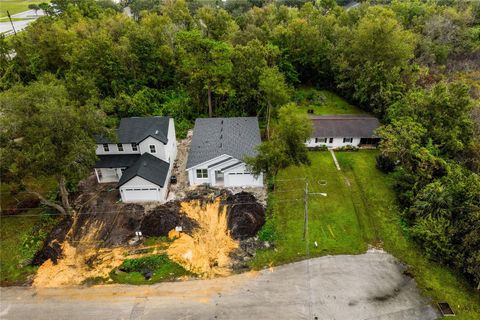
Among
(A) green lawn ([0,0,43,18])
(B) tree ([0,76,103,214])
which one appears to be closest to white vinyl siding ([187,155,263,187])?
(B) tree ([0,76,103,214])

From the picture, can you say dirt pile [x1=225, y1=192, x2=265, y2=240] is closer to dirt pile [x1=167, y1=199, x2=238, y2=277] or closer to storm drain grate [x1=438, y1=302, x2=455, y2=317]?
dirt pile [x1=167, y1=199, x2=238, y2=277]

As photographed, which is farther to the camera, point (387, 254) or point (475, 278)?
point (387, 254)

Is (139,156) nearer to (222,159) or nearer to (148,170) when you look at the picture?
(148,170)

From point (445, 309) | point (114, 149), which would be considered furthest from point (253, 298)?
point (114, 149)

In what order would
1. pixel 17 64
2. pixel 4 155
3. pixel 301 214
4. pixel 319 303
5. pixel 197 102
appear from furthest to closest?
pixel 17 64, pixel 197 102, pixel 301 214, pixel 4 155, pixel 319 303

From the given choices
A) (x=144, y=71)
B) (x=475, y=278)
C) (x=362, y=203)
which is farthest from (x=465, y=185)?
(x=144, y=71)

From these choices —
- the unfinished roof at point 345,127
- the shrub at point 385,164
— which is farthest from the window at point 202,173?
the shrub at point 385,164

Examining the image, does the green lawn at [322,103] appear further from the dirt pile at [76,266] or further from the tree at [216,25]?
the dirt pile at [76,266]

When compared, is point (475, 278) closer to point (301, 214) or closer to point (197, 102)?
point (301, 214)
